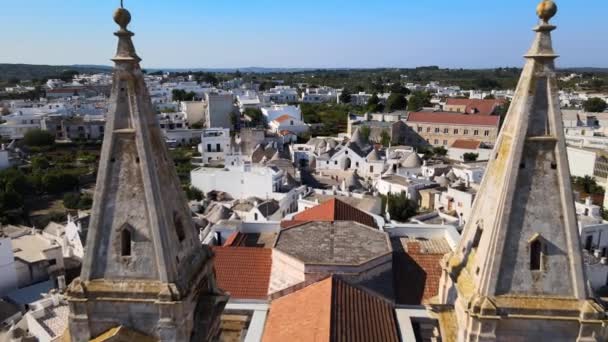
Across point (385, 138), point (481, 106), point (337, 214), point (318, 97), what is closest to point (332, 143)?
point (385, 138)

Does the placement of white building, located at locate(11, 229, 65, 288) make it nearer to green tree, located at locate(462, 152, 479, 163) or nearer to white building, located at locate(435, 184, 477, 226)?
white building, located at locate(435, 184, 477, 226)

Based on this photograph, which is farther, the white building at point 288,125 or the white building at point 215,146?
the white building at point 288,125

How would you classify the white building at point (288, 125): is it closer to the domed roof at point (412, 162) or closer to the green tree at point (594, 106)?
the domed roof at point (412, 162)

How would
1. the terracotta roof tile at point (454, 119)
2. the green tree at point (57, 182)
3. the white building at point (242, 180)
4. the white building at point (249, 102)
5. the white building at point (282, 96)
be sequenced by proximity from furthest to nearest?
the white building at point (282, 96) < the white building at point (249, 102) < the terracotta roof tile at point (454, 119) < the green tree at point (57, 182) < the white building at point (242, 180)

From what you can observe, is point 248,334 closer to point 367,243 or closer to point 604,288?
point 367,243

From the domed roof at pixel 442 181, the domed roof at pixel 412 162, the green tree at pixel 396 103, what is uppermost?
the green tree at pixel 396 103

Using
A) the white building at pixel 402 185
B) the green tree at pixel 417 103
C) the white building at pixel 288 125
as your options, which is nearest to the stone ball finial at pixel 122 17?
the white building at pixel 402 185

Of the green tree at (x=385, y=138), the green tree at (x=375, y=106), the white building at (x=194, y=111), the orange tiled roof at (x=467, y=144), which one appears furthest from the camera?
the green tree at (x=375, y=106)
